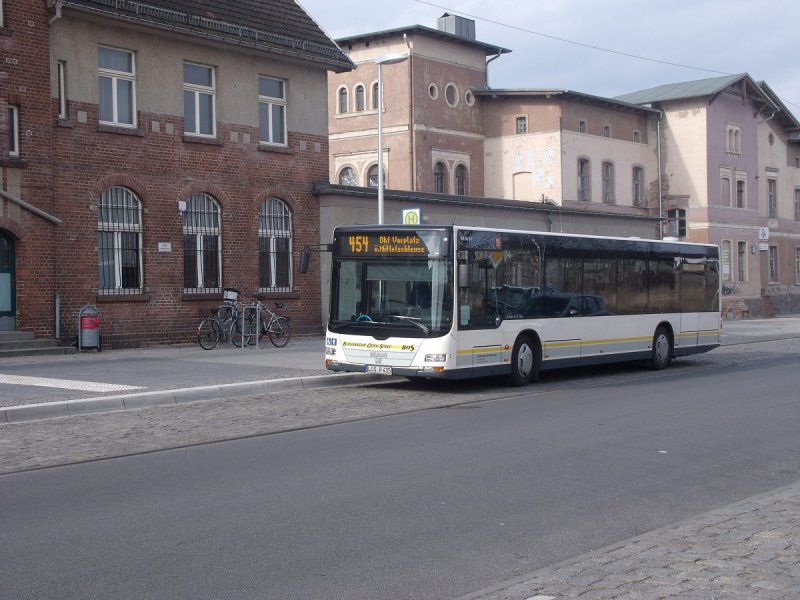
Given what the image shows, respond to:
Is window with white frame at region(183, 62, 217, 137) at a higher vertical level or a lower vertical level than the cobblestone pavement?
higher

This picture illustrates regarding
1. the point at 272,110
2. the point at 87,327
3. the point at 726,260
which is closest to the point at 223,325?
the point at 87,327

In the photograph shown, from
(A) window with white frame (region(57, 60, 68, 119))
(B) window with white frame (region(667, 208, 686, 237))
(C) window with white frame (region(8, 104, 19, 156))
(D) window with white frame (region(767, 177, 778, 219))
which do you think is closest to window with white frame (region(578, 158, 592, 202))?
(B) window with white frame (region(667, 208, 686, 237))

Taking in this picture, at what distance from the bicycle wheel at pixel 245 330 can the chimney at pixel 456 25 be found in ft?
96.2

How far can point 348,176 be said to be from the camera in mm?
49188

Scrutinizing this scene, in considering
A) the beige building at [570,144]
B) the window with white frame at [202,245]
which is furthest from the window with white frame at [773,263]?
the window with white frame at [202,245]

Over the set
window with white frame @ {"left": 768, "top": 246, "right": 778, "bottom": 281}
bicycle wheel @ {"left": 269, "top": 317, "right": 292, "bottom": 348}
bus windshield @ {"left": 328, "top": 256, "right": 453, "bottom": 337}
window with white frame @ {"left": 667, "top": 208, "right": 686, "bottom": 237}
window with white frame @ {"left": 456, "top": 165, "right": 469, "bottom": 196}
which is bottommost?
bicycle wheel @ {"left": 269, "top": 317, "right": 292, "bottom": 348}

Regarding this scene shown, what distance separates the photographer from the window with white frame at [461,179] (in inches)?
1948

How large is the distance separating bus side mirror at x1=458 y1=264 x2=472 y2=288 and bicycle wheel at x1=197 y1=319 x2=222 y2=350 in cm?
975

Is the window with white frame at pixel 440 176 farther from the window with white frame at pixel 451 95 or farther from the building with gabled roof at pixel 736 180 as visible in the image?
the building with gabled roof at pixel 736 180

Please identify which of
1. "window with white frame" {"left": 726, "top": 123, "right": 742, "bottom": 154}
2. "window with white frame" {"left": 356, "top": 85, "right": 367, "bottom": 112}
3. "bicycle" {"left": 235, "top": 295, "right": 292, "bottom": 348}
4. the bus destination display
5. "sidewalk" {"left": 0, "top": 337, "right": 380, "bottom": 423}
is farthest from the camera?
"window with white frame" {"left": 726, "top": 123, "right": 742, "bottom": 154}

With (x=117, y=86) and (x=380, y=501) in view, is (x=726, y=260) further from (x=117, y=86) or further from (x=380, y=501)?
(x=380, y=501)

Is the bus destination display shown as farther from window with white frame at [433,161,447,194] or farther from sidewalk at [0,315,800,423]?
window with white frame at [433,161,447,194]

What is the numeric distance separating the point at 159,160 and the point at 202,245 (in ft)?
8.07

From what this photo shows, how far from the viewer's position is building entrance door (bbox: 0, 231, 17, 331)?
22.2 meters
